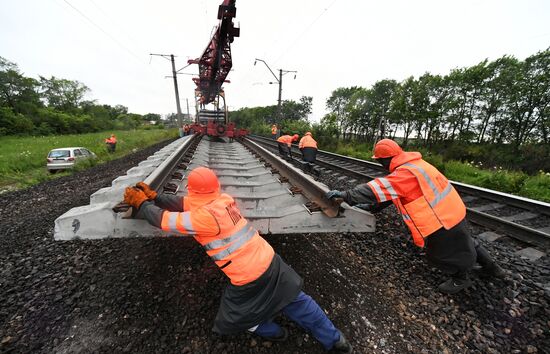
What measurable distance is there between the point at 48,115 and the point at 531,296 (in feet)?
159

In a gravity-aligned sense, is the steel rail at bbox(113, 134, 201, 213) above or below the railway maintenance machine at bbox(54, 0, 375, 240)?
above

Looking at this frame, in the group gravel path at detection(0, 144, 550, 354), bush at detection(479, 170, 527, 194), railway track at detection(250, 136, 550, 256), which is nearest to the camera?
gravel path at detection(0, 144, 550, 354)

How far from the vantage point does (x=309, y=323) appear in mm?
1703

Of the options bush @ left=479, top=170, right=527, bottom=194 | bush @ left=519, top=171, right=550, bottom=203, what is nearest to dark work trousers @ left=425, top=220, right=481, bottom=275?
bush @ left=519, top=171, right=550, bottom=203

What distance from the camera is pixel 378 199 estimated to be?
2.16 metres

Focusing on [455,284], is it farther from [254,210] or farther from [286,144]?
[286,144]

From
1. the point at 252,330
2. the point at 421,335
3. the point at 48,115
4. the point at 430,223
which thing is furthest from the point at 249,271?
the point at 48,115

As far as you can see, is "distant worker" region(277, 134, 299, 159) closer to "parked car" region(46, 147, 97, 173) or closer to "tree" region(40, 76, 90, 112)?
"parked car" region(46, 147, 97, 173)

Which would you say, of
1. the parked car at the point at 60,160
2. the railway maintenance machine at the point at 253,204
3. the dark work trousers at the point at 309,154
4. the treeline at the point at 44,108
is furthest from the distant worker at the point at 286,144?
the treeline at the point at 44,108

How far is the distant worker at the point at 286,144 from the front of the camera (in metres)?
8.05

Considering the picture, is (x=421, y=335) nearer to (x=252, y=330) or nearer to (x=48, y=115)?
(x=252, y=330)

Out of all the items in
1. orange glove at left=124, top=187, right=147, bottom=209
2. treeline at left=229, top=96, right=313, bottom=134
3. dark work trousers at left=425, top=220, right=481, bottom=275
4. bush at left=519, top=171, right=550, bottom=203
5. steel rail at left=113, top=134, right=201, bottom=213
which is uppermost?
treeline at left=229, top=96, right=313, bottom=134

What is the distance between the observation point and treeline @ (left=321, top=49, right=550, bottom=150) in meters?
19.9

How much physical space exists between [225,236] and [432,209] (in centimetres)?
192
